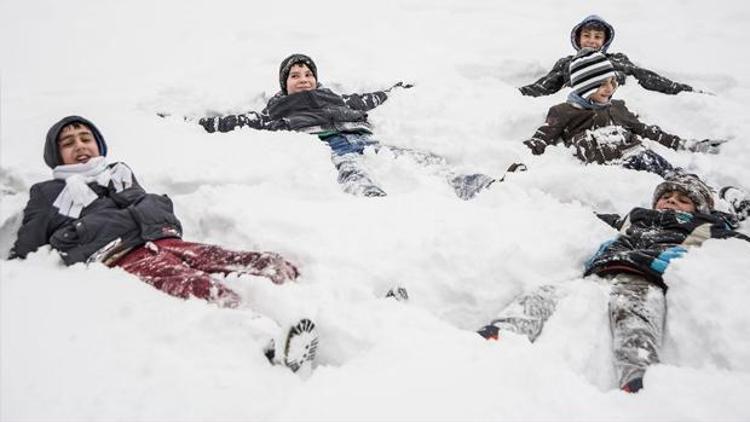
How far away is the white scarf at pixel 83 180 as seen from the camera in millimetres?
2752

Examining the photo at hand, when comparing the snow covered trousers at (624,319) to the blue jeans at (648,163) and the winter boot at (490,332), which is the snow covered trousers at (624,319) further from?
the blue jeans at (648,163)

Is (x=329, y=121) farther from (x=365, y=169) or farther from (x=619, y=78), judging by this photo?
(x=619, y=78)

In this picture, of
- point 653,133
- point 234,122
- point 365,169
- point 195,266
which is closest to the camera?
point 195,266

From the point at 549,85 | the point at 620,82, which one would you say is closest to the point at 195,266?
the point at 549,85

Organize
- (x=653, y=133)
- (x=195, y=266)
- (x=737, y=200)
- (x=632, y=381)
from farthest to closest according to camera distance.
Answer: (x=653, y=133), (x=737, y=200), (x=195, y=266), (x=632, y=381)

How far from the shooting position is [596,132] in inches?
166

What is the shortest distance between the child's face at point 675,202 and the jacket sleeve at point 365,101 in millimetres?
2999

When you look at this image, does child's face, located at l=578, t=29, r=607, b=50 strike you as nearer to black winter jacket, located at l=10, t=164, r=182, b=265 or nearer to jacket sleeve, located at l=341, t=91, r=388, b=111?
jacket sleeve, located at l=341, t=91, r=388, b=111

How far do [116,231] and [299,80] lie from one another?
2851 millimetres

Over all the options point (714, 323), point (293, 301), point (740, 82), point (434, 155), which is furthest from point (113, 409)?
point (740, 82)

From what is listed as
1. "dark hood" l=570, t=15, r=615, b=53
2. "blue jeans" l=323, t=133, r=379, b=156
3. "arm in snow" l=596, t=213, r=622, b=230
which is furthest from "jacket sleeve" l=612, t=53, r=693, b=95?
"blue jeans" l=323, t=133, r=379, b=156

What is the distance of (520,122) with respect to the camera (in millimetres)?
4738

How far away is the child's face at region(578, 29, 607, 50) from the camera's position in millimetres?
5887

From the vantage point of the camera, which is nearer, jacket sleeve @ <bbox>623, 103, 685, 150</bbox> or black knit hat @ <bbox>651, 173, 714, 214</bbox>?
black knit hat @ <bbox>651, 173, 714, 214</bbox>
